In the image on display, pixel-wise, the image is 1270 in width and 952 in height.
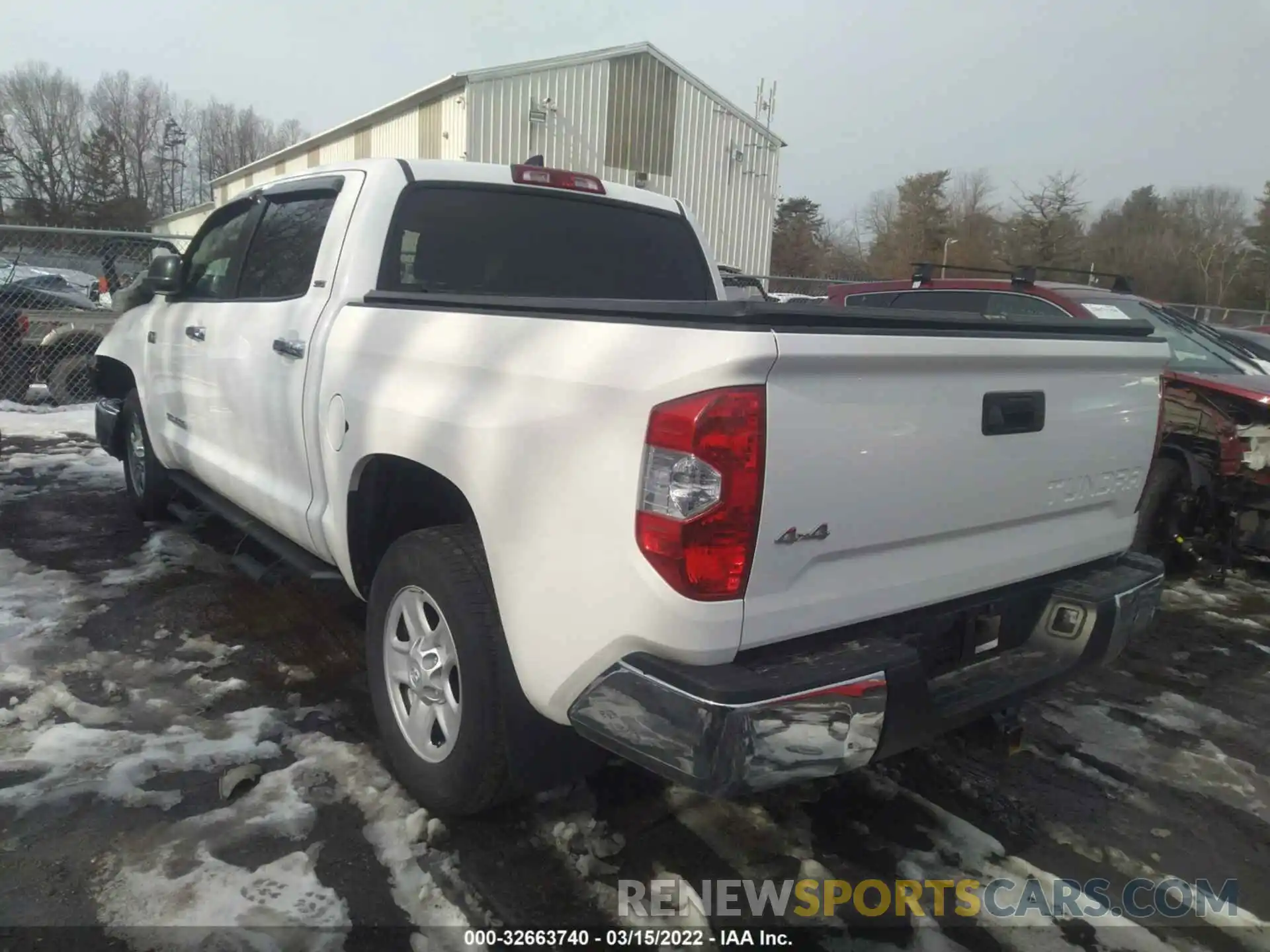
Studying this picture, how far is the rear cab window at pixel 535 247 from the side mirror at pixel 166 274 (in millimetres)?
1853

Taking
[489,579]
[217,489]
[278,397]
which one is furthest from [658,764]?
[217,489]

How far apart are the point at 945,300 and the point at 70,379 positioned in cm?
917

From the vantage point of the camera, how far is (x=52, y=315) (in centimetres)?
975

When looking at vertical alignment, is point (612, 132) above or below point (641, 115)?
below

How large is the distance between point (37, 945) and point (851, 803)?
2247 millimetres

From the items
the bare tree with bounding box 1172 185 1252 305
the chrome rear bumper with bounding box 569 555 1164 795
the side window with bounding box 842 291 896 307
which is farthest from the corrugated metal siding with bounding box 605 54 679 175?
the bare tree with bounding box 1172 185 1252 305

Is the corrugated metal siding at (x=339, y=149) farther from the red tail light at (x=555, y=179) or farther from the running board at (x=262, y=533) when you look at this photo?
the red tail light at (x=555, y=179)

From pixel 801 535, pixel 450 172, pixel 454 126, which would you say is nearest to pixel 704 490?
pixel 801 535

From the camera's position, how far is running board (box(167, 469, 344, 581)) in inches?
131

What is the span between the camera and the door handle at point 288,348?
3176mm

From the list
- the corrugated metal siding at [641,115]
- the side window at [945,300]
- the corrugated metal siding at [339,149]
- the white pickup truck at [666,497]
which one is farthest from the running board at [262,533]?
the corrugated metal siding at [339,149]

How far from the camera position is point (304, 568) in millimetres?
3342

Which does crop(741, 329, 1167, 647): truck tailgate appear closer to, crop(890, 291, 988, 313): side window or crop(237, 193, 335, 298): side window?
crop(237, 193, 335, 298): side window

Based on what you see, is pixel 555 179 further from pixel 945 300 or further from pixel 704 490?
pixel 945 300
